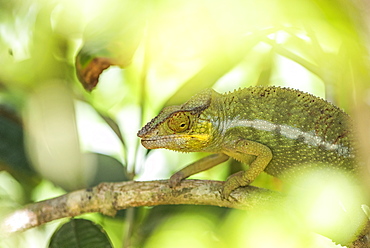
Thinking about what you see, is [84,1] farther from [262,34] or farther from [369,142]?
[369,142]

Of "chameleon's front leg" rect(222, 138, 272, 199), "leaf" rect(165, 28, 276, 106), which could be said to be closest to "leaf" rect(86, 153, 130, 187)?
"leaf" rect(165, 28, 276, 106)

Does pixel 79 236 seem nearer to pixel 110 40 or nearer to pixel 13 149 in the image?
pixel 13 149

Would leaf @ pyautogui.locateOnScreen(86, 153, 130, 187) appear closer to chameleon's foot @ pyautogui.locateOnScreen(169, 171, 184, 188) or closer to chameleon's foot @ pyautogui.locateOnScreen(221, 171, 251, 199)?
chameleon's foot @ pyautogui.locateOnScreen(169, 171, 184, 188)

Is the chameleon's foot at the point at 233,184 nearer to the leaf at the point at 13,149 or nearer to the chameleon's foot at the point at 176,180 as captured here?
the chameleon's foot at the point at 176,180

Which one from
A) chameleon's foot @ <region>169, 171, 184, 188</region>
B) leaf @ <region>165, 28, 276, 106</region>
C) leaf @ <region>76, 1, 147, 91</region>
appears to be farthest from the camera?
leaf @ <region>165, 28, 276, 106</region>

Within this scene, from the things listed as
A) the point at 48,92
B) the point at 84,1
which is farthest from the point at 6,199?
the point at 84,1

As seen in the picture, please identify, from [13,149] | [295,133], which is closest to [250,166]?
[295,133]
